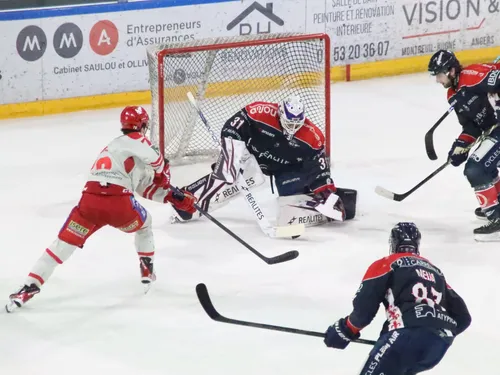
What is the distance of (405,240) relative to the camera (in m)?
4.23

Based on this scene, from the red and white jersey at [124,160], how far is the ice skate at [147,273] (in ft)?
1.32

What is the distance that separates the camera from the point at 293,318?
18.3 feet

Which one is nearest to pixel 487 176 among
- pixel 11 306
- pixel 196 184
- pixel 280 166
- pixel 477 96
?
pixel 477 96

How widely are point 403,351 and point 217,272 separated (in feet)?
7.46

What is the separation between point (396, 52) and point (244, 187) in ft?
13.9

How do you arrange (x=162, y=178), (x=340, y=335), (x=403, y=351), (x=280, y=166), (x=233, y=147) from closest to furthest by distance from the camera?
(x=403, y=351)
(x=340, y=335)
(x=162, y=178)
(x=233, y=147)
(x=280, y=166)

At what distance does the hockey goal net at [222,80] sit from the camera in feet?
25.6

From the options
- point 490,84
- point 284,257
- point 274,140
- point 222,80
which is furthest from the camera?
point 222,80

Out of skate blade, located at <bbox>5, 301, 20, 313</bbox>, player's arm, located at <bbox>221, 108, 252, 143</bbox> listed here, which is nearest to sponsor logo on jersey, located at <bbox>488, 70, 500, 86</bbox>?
player's arm, located at <bbox>221, 108, 252, 143</bbox>

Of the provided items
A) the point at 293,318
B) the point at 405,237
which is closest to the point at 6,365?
the point at 293,318

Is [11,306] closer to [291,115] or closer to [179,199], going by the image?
[179,199]

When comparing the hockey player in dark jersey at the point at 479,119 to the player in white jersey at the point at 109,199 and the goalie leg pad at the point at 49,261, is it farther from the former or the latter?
the goalie leg pad at the point at 49,261

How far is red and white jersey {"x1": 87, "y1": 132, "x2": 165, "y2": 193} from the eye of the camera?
17.9 feet

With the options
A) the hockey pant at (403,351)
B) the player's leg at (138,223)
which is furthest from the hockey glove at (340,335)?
the player's leg at (138,223)
